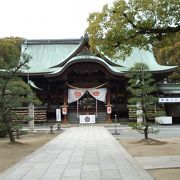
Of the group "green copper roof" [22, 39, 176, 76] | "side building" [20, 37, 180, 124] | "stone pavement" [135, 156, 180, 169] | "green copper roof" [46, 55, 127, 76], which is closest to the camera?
"stone pavement" [135, 156, 180, 169]

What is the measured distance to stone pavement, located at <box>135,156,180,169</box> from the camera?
40.0 ft

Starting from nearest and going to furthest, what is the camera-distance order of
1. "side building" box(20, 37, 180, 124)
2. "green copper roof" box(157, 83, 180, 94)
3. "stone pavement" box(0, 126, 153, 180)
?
"stone pavement" box(0, 126, 153, 180) → "side building" box(20, 37, 180, 124) → "green copper roof" box(157, 83, 180, 94)

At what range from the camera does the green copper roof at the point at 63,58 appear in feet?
144

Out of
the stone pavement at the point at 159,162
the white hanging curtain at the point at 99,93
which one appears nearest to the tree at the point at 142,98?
the stone pavement at the point at 159,162

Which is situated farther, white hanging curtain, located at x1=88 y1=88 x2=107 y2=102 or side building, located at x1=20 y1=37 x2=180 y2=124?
white hanging curtain, located at x1=88 y1=88 x2=107 y2=102

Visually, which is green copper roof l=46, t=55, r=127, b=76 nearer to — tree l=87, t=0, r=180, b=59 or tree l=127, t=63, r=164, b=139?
tree l=127, t=63, r=164, b=139

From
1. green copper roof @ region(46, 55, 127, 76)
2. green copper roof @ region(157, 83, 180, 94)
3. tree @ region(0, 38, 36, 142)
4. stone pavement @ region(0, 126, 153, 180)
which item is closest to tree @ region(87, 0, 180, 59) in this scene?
stone pavement @ region(0, 126, 153, 180)

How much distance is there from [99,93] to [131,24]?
33.8 meters

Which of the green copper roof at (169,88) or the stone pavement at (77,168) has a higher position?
the green copper roof at (169,88)

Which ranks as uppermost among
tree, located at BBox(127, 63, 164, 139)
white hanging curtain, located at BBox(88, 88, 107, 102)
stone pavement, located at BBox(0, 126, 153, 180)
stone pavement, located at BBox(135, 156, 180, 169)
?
white hanging curtain, located at BBox(88, 88, 107, 102)

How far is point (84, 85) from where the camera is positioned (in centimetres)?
4628

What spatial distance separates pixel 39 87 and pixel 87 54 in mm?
6957

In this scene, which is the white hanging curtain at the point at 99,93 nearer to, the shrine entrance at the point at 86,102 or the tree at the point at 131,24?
the shrine entrance at the point at 86,102

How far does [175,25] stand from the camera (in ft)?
37.2
